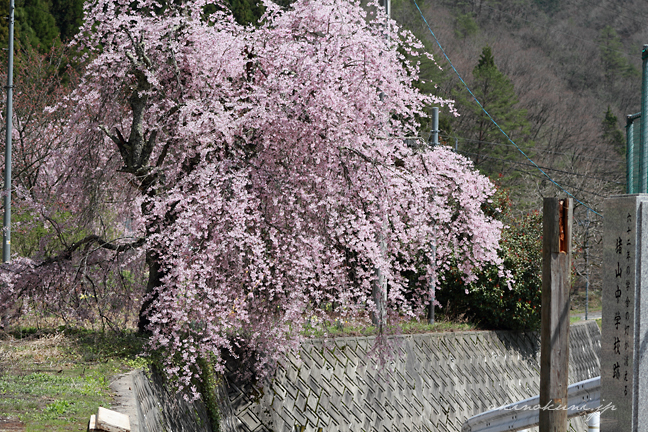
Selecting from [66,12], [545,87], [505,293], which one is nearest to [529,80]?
[545,87]

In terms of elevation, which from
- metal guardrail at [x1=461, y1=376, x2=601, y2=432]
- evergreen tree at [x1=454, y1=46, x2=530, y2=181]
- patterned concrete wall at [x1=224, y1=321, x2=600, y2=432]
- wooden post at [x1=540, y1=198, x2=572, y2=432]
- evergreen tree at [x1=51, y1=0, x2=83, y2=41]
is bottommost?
patterned concrete wall at [x1=224, y1=321, x2=600, y2=432]

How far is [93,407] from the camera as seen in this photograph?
5934 millimetres

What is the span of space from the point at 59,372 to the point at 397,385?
6.58m

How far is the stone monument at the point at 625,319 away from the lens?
5172 mm

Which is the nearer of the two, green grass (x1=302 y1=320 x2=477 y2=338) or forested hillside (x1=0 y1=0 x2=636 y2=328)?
green grass (x1=302 y1=320 x2=477 y2=338)

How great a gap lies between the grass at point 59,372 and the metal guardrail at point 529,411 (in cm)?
411

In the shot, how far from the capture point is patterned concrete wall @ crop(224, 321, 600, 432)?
9906 millimetres

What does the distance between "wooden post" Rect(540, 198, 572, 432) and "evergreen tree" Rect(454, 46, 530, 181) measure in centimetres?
2961

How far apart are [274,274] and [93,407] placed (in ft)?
8.86

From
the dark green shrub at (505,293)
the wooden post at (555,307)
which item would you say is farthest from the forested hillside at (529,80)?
the wooden post at (555,307)

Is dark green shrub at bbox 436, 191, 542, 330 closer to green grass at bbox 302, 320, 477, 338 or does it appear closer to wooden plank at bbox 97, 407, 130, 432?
green grass at bbox 302, 320, 477, 338

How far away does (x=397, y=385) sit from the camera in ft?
39.6

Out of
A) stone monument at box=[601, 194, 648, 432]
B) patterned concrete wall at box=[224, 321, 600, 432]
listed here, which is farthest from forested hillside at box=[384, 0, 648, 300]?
stone monument at box=[601, 194, 648, 432]

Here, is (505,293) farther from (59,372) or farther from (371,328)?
(59,372)
